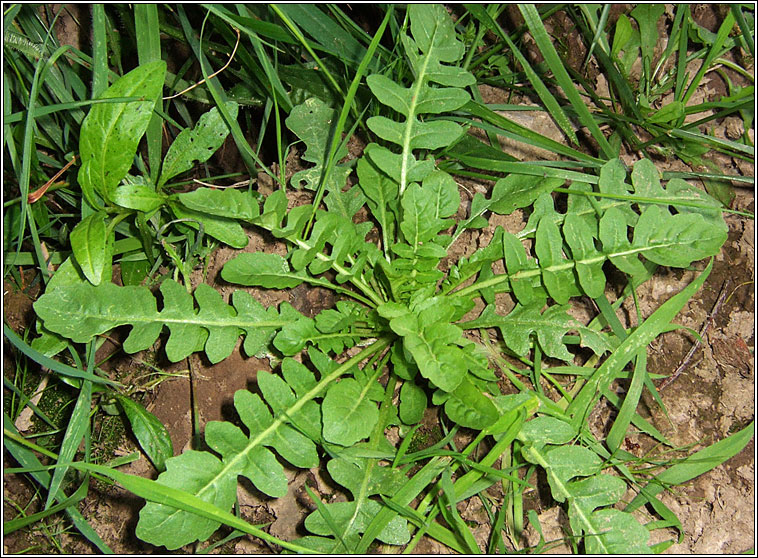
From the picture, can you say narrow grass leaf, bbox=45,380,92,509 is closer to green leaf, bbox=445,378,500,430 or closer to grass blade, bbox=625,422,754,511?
green leaf, bbox=445,378,500,430

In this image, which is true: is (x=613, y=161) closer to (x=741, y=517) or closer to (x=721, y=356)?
(x=721, y=356)

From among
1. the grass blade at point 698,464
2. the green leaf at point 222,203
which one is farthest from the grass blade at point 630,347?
the green leaf at point 222,203

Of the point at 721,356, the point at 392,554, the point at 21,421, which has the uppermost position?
the point at 721,356

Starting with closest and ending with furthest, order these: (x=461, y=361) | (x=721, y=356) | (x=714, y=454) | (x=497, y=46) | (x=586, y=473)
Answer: (x=461, y=361) < (x=586, y=473) < (x=714, y=454) < (x=721, y=356) < (x=497, y=46)

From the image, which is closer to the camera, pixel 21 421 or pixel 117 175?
pixel 117 175

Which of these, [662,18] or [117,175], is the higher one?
[662,18]

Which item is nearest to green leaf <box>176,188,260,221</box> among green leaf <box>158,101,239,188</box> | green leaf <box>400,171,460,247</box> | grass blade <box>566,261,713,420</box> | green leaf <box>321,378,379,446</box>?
green leaf <box>158,101,239,188</box>

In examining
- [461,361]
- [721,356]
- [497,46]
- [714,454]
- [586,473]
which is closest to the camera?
[461,361]

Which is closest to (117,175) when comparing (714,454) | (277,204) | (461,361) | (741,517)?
(277,204)
